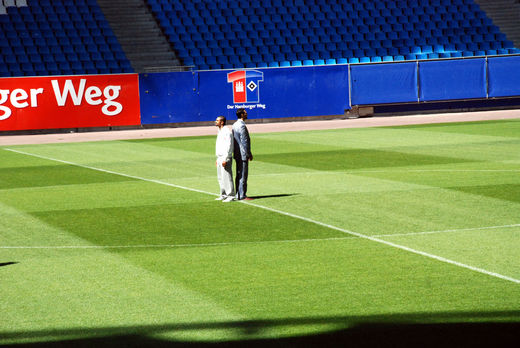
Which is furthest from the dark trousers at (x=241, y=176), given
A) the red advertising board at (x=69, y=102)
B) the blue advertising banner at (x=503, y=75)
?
the blue advertising banner at (x=503, y=75)

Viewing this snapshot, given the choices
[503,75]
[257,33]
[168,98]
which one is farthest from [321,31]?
[168,98]

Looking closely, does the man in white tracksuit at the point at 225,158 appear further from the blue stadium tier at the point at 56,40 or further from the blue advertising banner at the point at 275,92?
the blue stadium tier at the point at 56,40

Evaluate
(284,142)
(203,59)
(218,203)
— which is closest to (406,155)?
(284,142)

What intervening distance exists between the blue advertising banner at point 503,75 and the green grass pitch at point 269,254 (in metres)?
19.9

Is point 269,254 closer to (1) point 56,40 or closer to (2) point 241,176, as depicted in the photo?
(2) point 241,176

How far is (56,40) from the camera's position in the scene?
141 ft

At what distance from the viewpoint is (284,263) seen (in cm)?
1127

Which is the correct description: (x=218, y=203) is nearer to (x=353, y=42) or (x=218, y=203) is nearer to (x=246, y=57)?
(x=246, y=57)

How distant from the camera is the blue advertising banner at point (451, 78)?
138 feet

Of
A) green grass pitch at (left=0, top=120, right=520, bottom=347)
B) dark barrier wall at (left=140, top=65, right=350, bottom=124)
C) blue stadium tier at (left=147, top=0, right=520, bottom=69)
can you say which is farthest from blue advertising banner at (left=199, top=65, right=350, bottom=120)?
green grass pitch at (left=0, top=120, right=520, bottom=347)

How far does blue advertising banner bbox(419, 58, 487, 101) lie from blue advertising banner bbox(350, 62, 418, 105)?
A: 1.67 ft

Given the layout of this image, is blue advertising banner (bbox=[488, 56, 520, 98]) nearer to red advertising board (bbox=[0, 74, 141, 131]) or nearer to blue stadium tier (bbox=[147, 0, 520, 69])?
blue stadium tier (bbox=[147, 0, 520, 69])

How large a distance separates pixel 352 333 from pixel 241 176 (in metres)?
9.18

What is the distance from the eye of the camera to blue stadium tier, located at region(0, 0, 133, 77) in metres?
41.2
